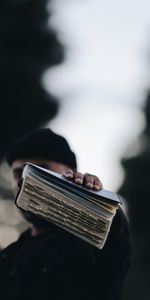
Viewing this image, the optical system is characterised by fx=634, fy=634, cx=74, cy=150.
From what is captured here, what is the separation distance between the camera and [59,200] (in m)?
1.62

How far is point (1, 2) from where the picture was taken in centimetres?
1318

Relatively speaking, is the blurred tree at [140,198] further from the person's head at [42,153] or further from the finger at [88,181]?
the finger at [88,181]

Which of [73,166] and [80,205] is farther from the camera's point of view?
[73,166]

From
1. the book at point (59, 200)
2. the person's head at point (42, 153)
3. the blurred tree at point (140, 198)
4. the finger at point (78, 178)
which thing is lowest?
the book at point (59, 200)

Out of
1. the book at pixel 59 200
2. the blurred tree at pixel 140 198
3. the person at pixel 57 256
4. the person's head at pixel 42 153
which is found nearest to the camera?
the book at pixel 59 200

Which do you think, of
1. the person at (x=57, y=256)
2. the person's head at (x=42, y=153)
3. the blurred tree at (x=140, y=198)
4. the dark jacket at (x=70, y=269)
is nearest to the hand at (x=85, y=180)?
the person at (x=57, y=256)

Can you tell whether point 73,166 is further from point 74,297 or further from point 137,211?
point 137,211

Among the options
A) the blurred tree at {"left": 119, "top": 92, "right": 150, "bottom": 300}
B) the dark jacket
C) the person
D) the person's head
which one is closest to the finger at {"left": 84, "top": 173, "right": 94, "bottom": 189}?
the person

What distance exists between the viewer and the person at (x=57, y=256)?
5.86 feet

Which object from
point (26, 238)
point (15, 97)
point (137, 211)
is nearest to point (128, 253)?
point (26, 238)

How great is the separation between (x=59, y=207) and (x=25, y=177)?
4.6 inches

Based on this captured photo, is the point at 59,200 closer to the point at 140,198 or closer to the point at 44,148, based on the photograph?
the point at 44,148

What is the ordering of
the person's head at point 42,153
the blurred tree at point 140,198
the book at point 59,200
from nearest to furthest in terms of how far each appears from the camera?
the book at point 59,200 → the person's head at point 42,153 → the blurred tree at point 140,198

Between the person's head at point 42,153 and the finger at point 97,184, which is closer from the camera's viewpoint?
the finger at point 97,184
